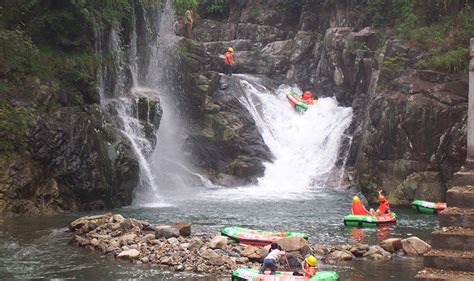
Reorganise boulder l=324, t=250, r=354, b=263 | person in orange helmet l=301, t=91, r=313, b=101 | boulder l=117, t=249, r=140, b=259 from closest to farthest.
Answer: boulder l=117, t=249, r=140, b=259 < boulder l=324, t=250, r=354, b=263 < person in orange helmet l=301, t=91, r=313, b=101

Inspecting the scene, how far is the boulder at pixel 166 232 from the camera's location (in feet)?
57.8

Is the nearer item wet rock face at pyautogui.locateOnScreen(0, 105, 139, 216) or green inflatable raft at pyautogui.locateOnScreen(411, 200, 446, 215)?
wet rock face at pyautogui.locateOnScreen(0, 105, 139, 216)

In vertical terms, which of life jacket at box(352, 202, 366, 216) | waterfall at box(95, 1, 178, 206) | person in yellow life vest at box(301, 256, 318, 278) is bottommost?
person in yellow life vest at box(301, 256, 318, 278)

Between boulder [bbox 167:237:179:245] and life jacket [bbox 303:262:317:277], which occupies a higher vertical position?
boulder [bbox 167:237:179:245]

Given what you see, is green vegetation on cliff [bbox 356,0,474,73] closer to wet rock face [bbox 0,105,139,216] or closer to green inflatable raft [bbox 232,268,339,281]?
wet rock face [bbox 0,105,139,216]

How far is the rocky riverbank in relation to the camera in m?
15.1

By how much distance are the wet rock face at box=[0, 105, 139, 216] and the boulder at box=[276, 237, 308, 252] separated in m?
10.4

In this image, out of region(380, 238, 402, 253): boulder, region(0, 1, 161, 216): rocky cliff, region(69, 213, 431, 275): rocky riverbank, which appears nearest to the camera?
region(69, 213, 431, 275): rocky riverbank

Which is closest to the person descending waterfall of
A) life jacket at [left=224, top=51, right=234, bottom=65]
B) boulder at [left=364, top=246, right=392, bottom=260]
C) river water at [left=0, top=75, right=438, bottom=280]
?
river water at [left=0, top=75, right=438, bottom=280]

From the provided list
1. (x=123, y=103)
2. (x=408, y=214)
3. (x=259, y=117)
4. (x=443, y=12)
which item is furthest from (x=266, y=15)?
(x=408, y=214)

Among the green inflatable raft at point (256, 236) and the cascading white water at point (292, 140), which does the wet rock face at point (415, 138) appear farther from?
the green inflatable raft at point (256, 236)

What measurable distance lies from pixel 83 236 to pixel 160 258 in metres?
3.65

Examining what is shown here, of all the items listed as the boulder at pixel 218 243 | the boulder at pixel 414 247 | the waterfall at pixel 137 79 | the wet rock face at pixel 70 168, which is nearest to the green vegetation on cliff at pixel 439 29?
the boulder at pixel 414 247

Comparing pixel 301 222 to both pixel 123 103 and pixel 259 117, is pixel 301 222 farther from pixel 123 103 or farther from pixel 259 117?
pixel 259 117
